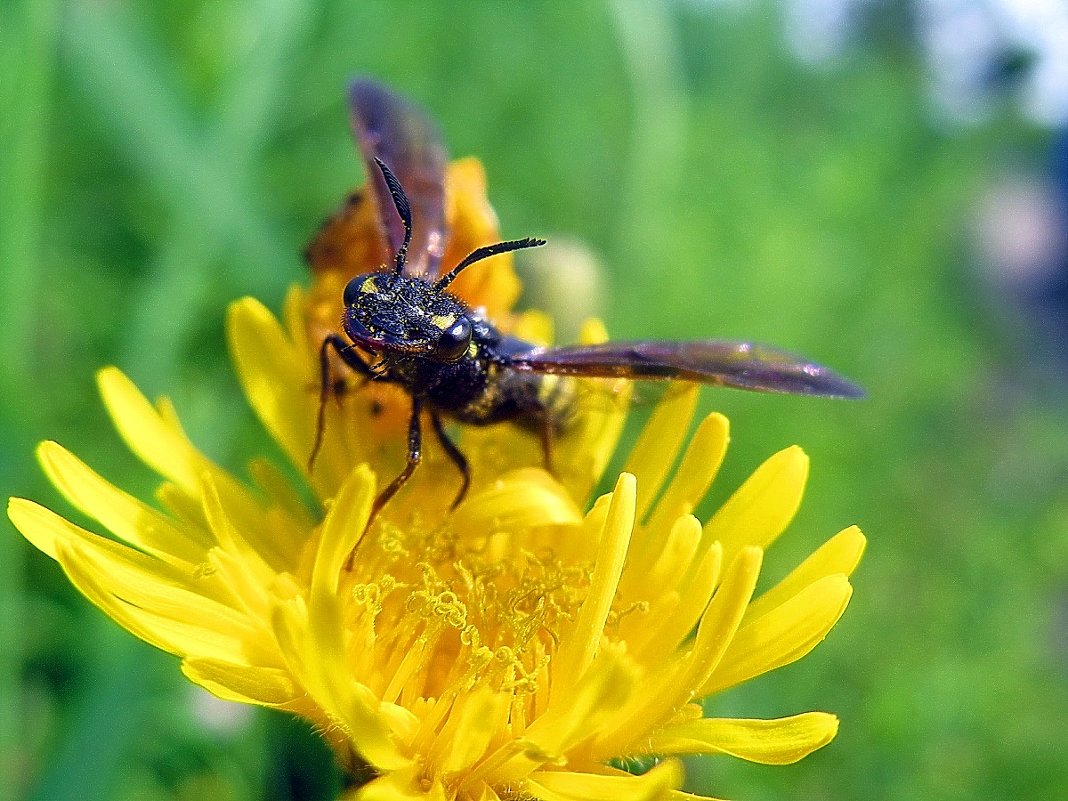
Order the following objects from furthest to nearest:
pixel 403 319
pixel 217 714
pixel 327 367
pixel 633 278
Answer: pixel 633 278, pixel 217 714, pixel 327 367, pixel 403 319

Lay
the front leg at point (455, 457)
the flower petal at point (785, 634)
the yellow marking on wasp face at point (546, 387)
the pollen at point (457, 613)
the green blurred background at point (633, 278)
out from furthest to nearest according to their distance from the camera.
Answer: the green blurred background at point (633, 278) < the yellow marking on wasp face at point (546, 387) < the front leg at point (455, 457) < the pollen at point (457, 613) < the flower petal at point (785, 634)

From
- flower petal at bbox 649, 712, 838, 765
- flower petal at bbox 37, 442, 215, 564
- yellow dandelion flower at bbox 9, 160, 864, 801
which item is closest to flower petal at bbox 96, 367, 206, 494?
yellow dandelion flower at bbox 9, 160, 864, 801

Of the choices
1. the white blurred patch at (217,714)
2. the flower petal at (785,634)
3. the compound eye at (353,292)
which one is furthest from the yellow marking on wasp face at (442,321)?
the white blurred patch at (217,714)

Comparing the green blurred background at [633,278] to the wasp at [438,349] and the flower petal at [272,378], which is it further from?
the wasp at [438,349]

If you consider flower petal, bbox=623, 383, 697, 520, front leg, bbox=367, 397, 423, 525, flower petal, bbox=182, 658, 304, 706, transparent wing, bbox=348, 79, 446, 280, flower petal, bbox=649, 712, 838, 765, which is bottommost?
flower petal, bbox=182, 658, 304, 706

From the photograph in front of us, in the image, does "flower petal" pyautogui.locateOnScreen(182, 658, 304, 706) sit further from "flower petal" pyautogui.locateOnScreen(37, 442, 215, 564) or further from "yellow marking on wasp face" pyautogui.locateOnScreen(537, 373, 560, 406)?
"yellow marking on wasp face" pyautogui.locateOnScreen(537, 373, 560, 406)

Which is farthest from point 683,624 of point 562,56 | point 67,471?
point 562,56

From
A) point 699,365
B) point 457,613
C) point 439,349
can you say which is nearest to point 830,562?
point 699,365

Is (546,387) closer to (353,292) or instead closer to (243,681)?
(353,292)
